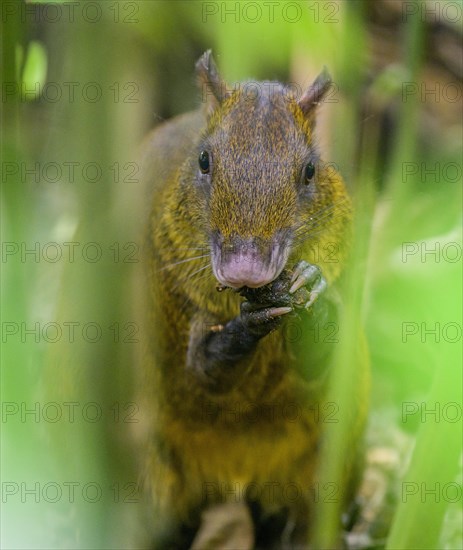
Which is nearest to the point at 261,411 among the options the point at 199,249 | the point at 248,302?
the point at 199,249

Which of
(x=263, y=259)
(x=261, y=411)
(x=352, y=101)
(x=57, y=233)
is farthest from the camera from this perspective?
(x=57, y=233)

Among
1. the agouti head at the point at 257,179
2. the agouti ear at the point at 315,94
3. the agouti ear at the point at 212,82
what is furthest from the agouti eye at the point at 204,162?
the agouti ear at the point at 315,94

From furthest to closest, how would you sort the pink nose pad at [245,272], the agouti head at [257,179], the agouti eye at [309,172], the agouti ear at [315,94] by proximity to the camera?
the agouti ear at [315,94] → the agouti eye at [309,172] → the agouti head at [257,179] → the pink nose pad at [245,272]

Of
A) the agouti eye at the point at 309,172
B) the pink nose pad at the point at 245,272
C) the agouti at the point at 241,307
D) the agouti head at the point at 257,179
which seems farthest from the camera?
the agouti eye at the point at 309,172

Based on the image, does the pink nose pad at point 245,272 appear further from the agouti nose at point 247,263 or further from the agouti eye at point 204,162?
the agouti eye at point 204,162

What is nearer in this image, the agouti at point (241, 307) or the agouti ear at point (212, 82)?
the agouti at point (241, 307)

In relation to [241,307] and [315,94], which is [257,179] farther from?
[315,94]

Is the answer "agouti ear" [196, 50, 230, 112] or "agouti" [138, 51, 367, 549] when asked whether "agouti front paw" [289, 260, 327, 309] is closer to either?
"agouti" [138, 51, 367, 549]

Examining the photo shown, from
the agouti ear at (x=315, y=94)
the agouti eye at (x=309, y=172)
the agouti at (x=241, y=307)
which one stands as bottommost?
the agouti at (x=241, y=307)

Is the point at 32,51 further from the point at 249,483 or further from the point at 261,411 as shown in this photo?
the point at 249,483

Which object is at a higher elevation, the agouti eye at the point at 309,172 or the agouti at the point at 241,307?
the agouti eye at the point at 309,172
